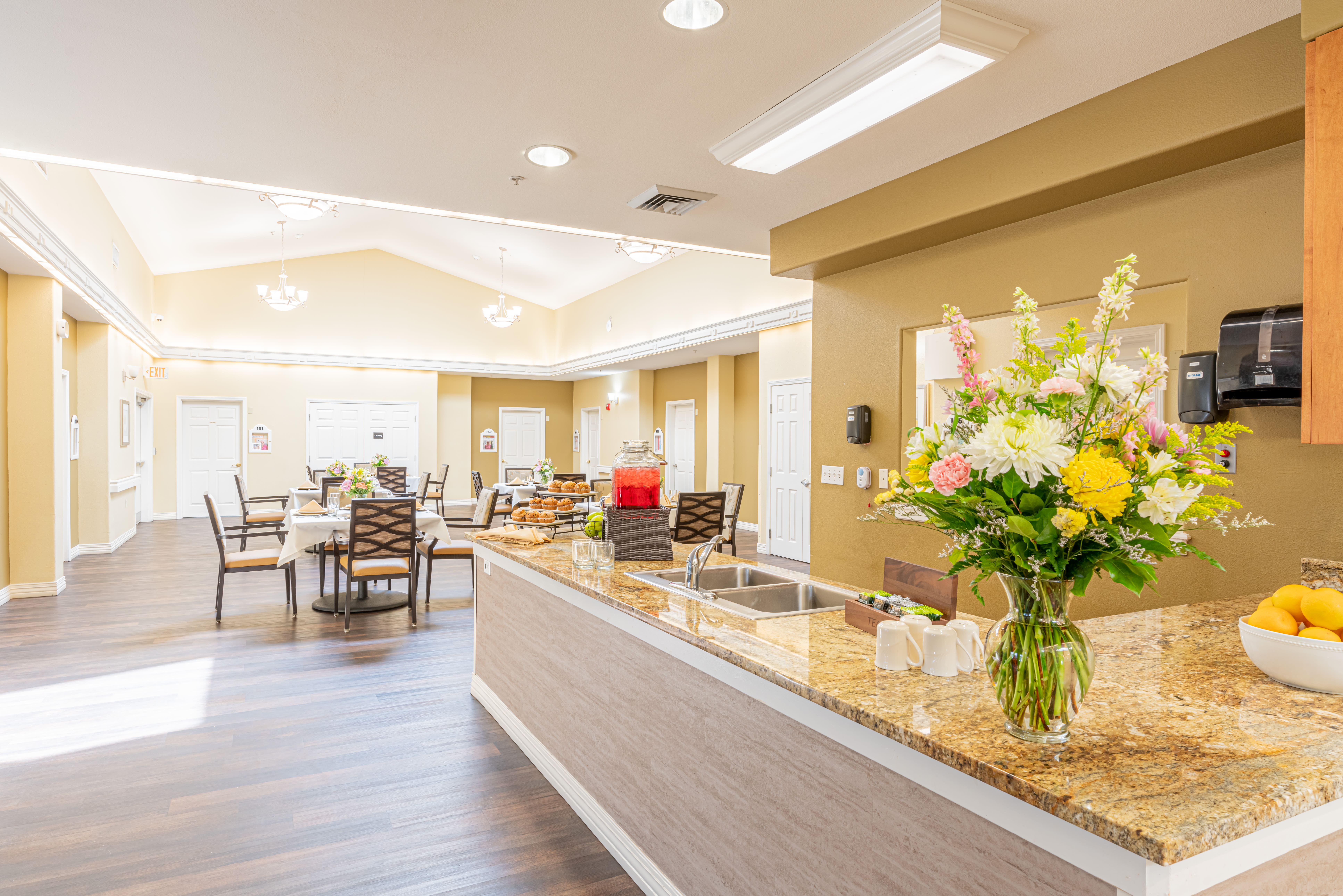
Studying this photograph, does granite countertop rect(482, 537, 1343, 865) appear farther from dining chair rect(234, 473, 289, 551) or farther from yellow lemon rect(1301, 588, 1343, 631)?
dining chair rect(234, 473, 289, 551)

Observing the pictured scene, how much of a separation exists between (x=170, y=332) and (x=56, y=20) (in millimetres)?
11853

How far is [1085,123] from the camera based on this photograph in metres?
2.96

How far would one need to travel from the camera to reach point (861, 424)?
441 cm

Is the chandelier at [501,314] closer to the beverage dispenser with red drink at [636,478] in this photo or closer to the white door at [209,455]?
the white door at [209,455]

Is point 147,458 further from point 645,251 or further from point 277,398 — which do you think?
point 645,251

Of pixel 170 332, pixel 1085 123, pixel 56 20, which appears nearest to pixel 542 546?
pixel 56 20

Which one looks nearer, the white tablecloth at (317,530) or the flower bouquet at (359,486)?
the white tablecloth at (317,530)

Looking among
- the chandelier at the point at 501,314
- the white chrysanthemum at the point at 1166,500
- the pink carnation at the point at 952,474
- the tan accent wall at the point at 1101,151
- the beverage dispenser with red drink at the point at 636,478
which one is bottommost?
the beverage dispenser with red drink at the point at 636,478

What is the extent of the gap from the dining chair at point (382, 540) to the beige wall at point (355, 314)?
9.19m

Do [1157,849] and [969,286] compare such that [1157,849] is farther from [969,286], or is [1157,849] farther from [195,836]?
[969,286]

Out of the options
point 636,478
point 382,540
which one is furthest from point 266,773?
point 382,540

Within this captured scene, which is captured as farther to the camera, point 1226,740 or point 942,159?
point 942,159

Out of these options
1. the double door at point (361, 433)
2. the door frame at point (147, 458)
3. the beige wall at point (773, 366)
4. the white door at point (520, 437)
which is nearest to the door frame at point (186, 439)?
the door frame at point (147, 458)

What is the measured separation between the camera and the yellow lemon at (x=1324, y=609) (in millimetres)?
1583
